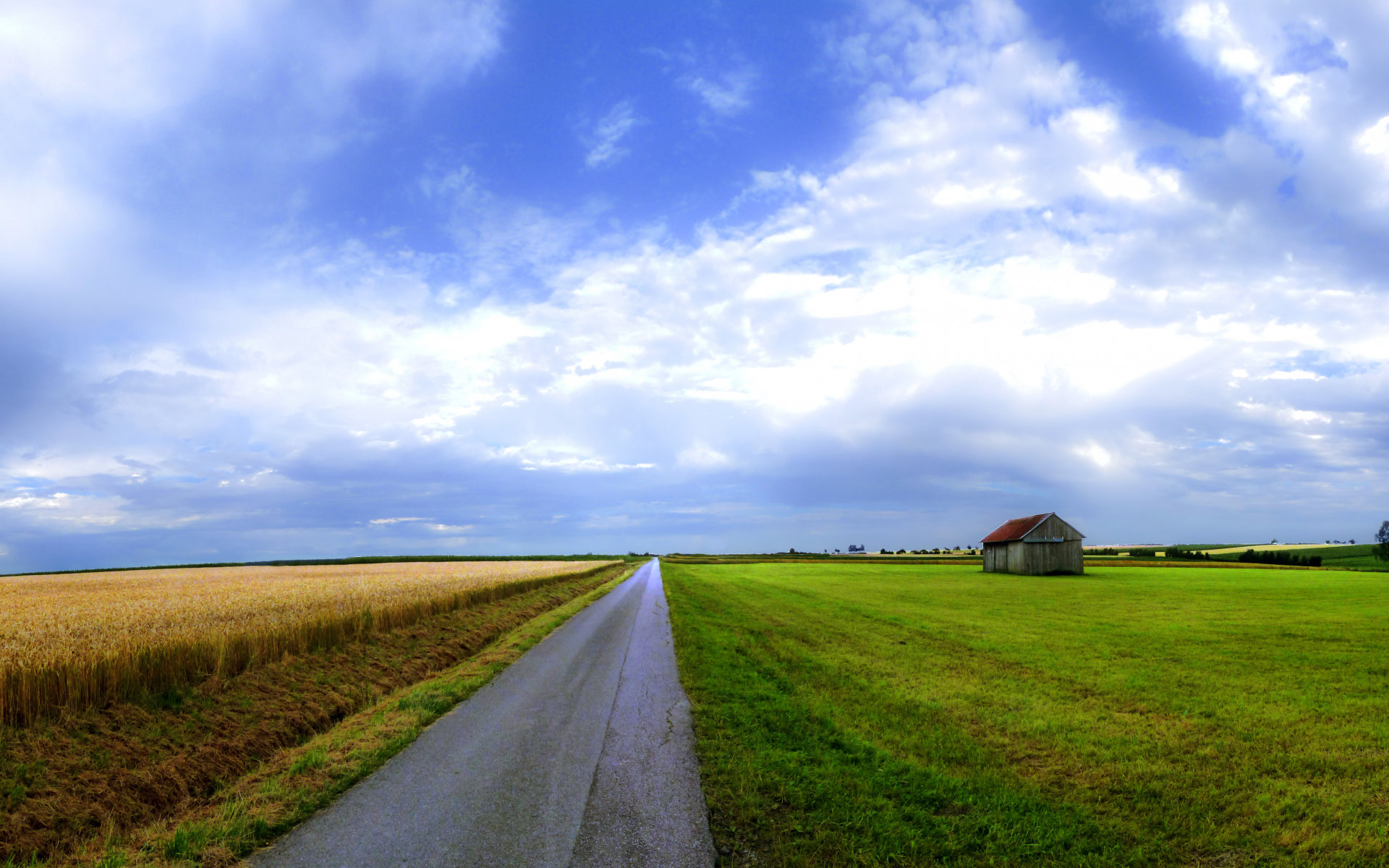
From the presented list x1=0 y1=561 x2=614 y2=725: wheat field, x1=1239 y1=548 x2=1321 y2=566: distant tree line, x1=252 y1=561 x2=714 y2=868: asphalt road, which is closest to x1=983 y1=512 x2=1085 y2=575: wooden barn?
x1=1239 y1=548 x2=1321 y2=566: distant tree line

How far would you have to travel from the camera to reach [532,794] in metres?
7.09

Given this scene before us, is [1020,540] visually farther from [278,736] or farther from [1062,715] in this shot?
[278,736]

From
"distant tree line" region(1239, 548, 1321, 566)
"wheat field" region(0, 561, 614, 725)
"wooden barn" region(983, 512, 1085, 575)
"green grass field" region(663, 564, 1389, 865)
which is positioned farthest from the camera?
"distant tree line" region(1239, 548, 1321, 566)

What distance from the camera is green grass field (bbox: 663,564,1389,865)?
6398 mm

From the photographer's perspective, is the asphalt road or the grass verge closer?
the asphalt road

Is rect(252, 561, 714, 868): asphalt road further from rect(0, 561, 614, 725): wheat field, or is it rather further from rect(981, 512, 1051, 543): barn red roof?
rect(981, 512, 1051, 543): barn red roof

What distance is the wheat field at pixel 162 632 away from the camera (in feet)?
29.2

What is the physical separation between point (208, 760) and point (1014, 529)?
75385 millimetres

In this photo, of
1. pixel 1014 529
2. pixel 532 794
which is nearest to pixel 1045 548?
pixel 1014 529

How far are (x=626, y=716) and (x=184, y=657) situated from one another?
7.75 m

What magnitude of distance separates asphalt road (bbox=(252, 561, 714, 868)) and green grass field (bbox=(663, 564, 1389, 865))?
59 cm

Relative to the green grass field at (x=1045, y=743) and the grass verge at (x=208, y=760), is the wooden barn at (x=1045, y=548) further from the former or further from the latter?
the grass verge at (x=208, y=760)

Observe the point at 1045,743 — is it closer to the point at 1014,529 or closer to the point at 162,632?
the point at 162,632

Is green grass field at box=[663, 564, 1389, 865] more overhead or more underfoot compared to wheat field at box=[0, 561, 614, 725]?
more underfoot
